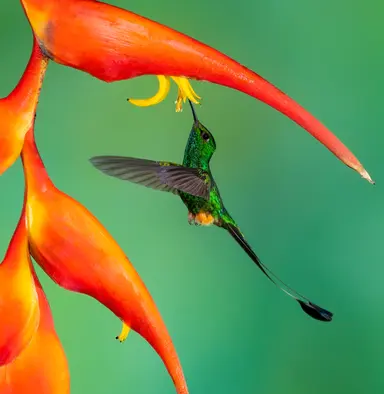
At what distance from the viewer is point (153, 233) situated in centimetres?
93

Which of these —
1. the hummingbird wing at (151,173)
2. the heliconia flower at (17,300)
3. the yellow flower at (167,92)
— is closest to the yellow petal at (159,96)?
the yellow flower at (167,92)

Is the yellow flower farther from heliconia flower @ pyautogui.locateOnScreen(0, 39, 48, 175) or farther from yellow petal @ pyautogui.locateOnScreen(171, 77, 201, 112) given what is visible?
heliconia flower @ pyautogui.locateOnScreen(0, 39, 48, 175)

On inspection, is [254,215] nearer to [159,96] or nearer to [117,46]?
[159,96]

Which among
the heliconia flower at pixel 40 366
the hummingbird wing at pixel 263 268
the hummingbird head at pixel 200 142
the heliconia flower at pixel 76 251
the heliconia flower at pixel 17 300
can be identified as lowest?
the heliconia flower at pixel 40 366

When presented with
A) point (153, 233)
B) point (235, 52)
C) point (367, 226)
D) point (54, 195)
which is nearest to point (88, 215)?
point (54, 195)

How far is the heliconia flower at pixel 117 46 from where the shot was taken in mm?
704

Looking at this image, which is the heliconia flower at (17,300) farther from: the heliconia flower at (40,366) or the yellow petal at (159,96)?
the yellow petal at (159,96)

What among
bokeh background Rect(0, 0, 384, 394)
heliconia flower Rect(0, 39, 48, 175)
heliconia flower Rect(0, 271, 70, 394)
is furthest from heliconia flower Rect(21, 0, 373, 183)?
heliconia flower Rect(0, 271, 70, 394)

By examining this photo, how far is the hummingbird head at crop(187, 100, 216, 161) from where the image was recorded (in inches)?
34.3

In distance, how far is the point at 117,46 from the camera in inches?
28.0

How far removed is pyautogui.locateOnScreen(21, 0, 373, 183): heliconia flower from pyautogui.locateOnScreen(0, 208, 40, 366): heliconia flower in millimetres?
229

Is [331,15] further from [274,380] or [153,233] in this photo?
[274,380]

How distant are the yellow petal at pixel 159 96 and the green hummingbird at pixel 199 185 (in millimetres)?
72

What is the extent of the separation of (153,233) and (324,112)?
36cm
